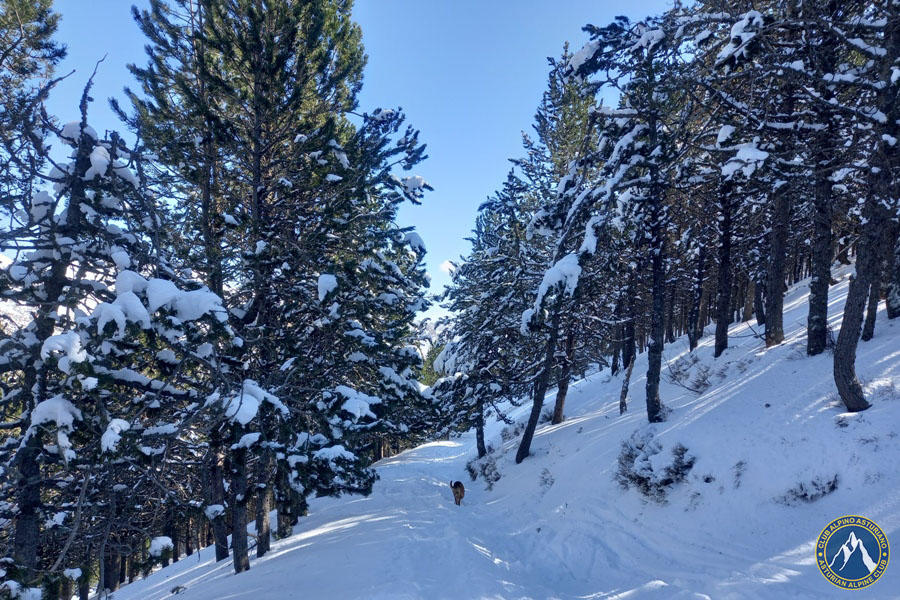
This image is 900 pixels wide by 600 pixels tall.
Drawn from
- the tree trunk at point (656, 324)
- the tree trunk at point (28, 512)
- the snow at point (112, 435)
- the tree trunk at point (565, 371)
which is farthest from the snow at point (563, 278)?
the tree trunk at point (28, 512)

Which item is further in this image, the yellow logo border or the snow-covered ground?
the snow-covered ground

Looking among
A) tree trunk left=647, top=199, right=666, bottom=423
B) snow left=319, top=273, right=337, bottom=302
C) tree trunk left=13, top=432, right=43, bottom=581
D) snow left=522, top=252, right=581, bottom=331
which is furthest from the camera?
tree trunk left=647, top=199, right=666, bottom=423

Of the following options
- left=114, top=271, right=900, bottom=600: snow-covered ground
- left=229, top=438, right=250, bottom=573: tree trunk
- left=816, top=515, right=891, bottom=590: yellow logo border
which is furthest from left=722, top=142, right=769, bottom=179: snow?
left=229, top=438, right=250, bottom=573: tree trunk

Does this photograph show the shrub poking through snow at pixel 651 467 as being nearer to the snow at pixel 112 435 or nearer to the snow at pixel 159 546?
the snow at pixel 159 546

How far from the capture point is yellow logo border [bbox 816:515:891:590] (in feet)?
17.2

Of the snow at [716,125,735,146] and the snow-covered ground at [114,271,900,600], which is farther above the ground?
the snow at [716,125,735,146]

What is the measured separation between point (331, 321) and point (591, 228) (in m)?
5.78

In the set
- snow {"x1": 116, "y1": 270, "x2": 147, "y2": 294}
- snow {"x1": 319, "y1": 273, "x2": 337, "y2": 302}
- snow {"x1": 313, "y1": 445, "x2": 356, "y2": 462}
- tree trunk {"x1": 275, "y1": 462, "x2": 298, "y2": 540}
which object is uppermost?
snow {"x1": 319, "y1": 273, "x2": 337, "y2": 302}

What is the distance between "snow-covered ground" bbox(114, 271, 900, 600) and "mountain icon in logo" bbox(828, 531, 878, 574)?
279 mm

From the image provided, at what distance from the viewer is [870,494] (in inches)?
240

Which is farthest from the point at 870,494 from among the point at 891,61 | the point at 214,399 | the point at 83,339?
the point at 83,339

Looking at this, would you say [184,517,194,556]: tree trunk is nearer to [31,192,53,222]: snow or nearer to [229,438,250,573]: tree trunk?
[229,438,250,573]: tree trunk

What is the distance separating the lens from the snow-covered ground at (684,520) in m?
6.36

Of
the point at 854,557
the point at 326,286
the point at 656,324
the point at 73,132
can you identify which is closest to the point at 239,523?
the point at 326,286
